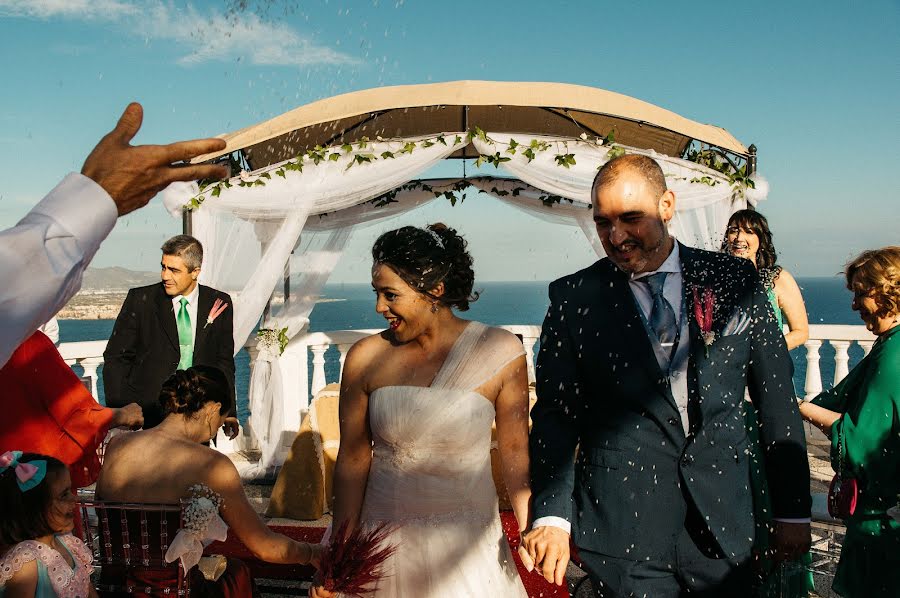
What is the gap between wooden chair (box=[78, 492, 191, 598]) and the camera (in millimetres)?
2971

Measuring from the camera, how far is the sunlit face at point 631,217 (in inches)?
96.3

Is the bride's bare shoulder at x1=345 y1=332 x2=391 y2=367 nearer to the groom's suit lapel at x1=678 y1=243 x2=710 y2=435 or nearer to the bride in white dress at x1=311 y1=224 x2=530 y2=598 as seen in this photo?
the bride in white dress at x1=311 y1=224 x2=530 y2=598

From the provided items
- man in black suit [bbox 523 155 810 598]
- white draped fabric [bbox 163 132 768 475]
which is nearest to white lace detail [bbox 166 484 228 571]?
man in black suit [bbox 523 155 810 598]

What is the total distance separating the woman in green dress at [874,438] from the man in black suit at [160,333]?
12.8 feet

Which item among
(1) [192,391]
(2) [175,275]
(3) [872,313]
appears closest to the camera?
(3) [872,313]

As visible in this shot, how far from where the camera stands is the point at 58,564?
256 cm

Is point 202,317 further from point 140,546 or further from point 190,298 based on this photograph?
point 140,546

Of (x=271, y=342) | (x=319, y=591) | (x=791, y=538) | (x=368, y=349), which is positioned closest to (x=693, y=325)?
(x=791, y=538)

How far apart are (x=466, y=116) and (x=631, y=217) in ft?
18.1

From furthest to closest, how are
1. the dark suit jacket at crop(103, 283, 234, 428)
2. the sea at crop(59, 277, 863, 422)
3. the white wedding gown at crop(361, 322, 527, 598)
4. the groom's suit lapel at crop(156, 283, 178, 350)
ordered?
the sea at crop(59, 277, 863, 422)
the groom's suit lapel at crop(156, 283, 178, 350)
the dark suit jacket at crop(103, 283, 234, 428)
the white wedding gown at crop(361, 322, 527, 598)

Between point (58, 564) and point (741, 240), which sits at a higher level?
point (741, 240)

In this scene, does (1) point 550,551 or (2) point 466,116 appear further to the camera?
(2) point 466,116

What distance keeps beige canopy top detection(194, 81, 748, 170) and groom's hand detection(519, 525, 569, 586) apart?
16.5 ft

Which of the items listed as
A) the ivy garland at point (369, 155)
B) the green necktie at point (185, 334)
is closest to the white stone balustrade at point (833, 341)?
the ivy garland at point (369, 155)
